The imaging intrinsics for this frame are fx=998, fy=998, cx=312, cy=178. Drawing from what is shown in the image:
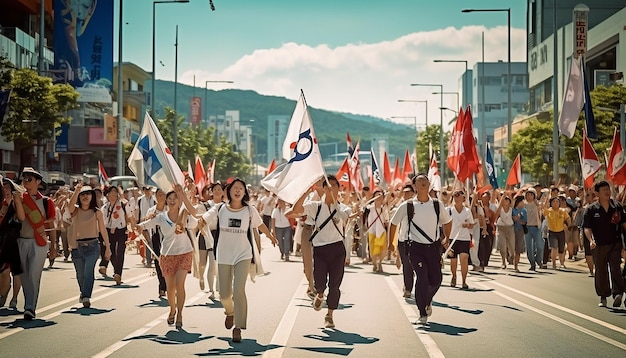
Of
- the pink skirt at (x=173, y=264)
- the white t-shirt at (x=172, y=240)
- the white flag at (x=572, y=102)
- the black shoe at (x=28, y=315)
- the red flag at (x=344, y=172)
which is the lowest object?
the black shoe at (x=28, y=315)

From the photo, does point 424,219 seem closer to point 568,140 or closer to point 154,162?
point 154,162

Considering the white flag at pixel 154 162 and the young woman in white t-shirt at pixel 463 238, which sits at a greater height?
the white flag at pixel 154 162

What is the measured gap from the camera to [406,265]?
573 inches

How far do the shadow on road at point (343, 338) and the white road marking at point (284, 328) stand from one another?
349mm

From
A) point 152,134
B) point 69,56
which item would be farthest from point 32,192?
point 69,56

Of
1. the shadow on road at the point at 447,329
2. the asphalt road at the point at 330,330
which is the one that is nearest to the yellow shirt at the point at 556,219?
the asphalt road at the point at 330,330

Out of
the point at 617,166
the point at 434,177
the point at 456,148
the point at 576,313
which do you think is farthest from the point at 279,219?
the point at 576,313

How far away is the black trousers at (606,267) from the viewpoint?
14789mm

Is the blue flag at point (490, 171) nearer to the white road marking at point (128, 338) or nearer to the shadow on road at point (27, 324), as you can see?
the white road marking at point (128, 338)

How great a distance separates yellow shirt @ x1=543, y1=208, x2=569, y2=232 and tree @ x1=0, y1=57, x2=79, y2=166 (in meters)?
21.6

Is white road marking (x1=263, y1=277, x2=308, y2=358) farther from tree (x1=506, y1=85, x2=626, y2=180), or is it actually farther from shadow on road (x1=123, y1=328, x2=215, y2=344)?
tree (x1=506, y1=85, x2=626, y2=180)

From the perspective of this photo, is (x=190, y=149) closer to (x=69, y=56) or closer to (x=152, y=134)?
(x=69, y=56)

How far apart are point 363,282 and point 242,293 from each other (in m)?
8.62

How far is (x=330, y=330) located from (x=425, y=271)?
5.02 feet
